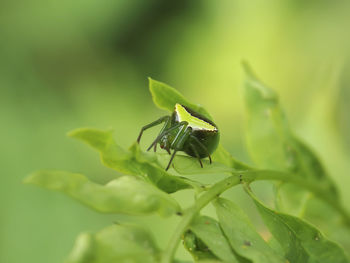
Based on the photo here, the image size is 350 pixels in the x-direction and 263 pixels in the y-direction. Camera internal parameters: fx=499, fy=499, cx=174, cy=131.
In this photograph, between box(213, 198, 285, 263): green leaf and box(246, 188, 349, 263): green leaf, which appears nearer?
box(213, 198, 285, 263): green leaf

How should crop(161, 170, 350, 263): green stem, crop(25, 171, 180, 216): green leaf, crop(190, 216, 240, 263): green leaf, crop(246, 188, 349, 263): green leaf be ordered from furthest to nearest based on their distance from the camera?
crop(246, 188, 349, 263): green leaf
crop(190, 216, 240, 263): green leaf
crop(161, 170, 350, 263): green stem
crop(25, 171, 180, 216): green leaf

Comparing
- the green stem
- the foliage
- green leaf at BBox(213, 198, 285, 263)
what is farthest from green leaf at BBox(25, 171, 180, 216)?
green leaf at BBox(213, 198, 285, 263)

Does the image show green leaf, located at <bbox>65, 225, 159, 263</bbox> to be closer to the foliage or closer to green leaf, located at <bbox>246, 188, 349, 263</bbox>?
the foliage

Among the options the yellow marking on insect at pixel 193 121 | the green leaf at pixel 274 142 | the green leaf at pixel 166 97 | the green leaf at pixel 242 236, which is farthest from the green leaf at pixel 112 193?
the green leaf at pixel 274 142

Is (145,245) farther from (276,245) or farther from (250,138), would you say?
(250,138)

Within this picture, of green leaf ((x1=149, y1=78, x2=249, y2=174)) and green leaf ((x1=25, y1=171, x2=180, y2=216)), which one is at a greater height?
green leaf ((x1=149, y1=78, x2=249, y2=174))

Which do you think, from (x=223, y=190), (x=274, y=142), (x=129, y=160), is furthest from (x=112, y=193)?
(x=274, y=142)
